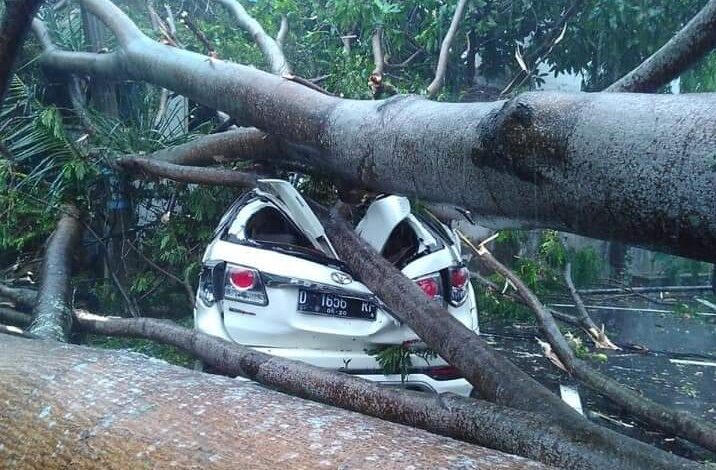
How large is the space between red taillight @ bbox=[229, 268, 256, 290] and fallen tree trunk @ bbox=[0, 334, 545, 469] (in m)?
1.57

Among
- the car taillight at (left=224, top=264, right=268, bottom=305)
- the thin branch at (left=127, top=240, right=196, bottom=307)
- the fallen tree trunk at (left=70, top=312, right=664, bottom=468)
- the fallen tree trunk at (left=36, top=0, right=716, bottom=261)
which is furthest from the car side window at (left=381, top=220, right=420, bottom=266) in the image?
the thin branch at (left=127, top=240, right=196, bottom=307)

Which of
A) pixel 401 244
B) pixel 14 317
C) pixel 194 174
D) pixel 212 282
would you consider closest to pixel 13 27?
pixel 194 174

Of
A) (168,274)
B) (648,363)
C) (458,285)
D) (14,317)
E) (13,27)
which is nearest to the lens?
(13,27)

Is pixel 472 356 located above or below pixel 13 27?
below

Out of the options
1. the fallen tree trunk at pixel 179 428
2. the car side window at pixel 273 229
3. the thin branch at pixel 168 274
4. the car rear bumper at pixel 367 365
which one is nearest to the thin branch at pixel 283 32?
the thin branch at pixel 168 274

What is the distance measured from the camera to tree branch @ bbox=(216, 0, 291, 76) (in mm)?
5910

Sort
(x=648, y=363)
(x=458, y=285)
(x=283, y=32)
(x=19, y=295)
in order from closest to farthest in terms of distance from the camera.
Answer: (x=458, y=285) → (x=19, y=295) → (x=648, y=363) → (x=283, y=32)

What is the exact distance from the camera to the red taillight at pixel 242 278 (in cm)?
336

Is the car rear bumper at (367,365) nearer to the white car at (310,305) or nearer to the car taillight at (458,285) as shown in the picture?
the white car at (310,305)

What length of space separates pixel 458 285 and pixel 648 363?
8.66 feet

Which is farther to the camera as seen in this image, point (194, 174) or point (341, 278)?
point (194, 174)

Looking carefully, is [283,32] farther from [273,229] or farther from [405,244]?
[405,244]

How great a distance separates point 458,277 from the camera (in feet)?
11.8

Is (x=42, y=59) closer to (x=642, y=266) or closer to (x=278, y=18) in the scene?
(x=278, y=18)
